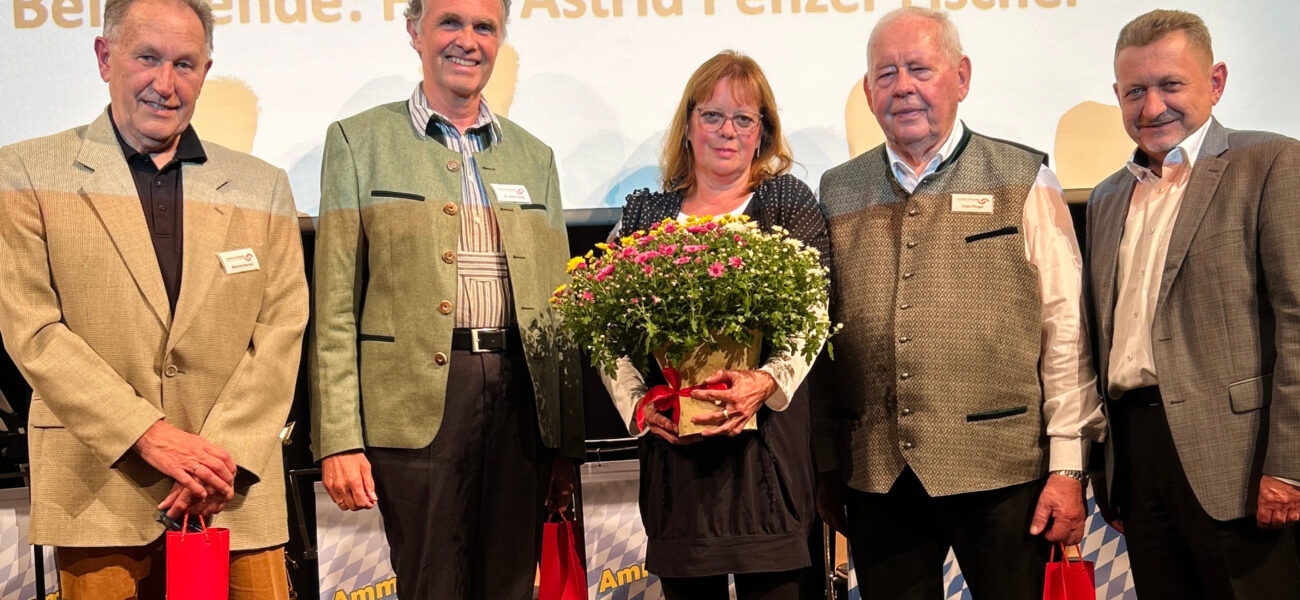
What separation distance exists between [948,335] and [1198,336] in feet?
1.86

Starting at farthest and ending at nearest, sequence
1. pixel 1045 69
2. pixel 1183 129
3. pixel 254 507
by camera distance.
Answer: pixel 1045 69, pixel 1183 129, pixel 254 507

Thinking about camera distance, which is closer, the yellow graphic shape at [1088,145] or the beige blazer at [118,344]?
the beige blazer at [118,344]

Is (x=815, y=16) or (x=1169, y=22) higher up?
(x=815, y=16)

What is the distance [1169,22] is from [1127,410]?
986 mm

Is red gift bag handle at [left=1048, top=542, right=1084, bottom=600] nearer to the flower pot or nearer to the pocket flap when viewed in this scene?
the pocket flap

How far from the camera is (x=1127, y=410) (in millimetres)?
2857

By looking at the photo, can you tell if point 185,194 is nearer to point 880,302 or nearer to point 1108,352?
point 880,302

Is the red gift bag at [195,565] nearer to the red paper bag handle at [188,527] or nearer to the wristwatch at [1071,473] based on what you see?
the red paper bag handle at [188,527]

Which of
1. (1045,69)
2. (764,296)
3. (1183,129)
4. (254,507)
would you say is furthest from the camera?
(1045,69)

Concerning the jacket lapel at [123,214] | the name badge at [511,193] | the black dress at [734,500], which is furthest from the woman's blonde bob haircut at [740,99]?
the jacket lapel at [123,214]

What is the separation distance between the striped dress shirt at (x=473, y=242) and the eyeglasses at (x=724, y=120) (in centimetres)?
56

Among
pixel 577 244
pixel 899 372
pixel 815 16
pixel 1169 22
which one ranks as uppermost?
pixel 815 16

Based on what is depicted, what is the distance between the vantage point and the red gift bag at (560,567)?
9.39 feet

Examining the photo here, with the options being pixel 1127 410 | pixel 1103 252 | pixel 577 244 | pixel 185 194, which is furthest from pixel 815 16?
pixel 185 194
